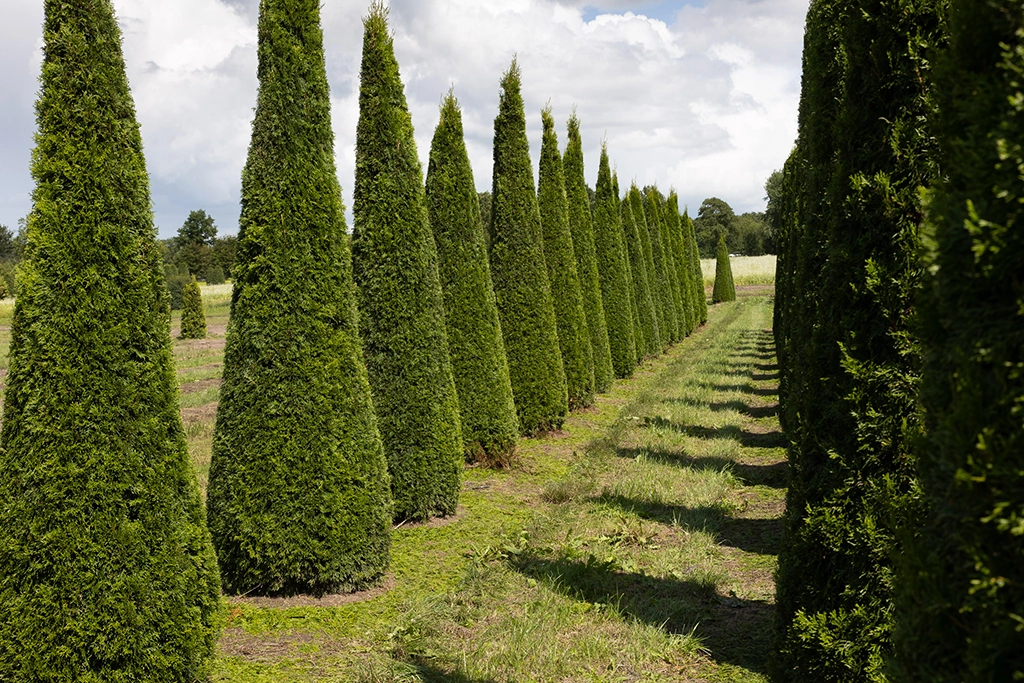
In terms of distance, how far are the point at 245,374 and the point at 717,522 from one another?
5071 millimetres

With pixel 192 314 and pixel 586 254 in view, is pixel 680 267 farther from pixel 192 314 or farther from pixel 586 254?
pixel 192 314

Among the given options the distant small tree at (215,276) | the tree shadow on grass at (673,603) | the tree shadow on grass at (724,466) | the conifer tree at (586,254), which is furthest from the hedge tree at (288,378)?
→ the distant small tree at (215,276)

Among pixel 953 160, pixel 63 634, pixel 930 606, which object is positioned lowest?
pixel 63 634

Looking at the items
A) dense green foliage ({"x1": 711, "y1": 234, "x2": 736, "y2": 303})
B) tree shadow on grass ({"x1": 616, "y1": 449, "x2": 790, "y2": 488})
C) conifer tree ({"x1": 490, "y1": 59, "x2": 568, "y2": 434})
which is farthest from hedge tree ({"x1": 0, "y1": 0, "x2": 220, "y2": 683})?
dense green foliage ({"x1": 711, "y1": 234, "x2": 736, "y2": 303})

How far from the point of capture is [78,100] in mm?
4363

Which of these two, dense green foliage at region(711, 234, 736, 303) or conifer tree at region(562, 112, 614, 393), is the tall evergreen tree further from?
dense green foliage at region(711, 234, 736, 303)

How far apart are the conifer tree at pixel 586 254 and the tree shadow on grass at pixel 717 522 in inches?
294

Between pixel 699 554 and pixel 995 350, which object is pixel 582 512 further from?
pixel 995 350

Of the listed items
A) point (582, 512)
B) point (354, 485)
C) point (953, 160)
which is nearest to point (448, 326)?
point (582, 512)

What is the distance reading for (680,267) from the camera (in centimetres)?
3306

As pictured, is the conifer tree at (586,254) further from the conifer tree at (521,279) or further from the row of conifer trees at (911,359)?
the row of conifer trees at (911,359)

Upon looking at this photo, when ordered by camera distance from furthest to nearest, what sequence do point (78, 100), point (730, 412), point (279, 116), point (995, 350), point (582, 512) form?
point (730, 412) < point (582, 512) < point (279, 116) < point (78, 100) < point (995, 350)

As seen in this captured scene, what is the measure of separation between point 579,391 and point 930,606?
12158 millimetres

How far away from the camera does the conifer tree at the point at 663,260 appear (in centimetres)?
2731
